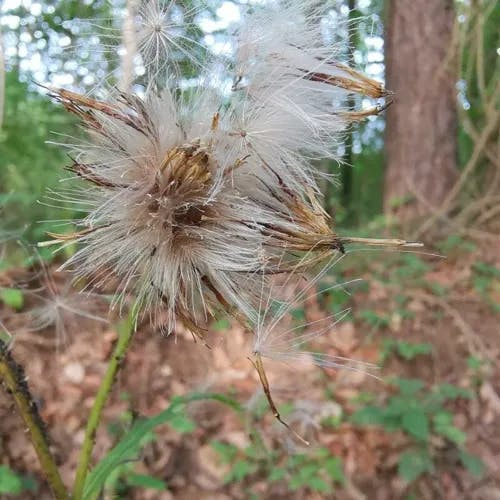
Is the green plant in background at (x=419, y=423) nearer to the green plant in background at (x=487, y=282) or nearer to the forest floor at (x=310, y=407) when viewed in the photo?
the forest floor at (x=310, y=407)

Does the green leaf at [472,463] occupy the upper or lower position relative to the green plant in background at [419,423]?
lower

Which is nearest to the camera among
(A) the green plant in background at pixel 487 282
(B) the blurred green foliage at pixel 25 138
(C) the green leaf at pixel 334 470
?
(C) the green leaf at pixel 334 470

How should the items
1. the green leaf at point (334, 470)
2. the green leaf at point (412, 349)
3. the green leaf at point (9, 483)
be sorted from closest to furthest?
the green leaf at point (9, 483), the green leaf at point (334, 470), the green leaf at point (412, 349)

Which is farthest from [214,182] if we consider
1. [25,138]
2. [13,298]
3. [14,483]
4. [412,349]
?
[25,138]

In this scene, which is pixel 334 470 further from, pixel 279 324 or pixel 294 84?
pixel 294 84

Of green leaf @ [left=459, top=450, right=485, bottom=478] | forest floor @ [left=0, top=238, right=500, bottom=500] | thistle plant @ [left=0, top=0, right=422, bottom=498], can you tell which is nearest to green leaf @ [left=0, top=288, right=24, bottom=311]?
forest floor @ [left=0, top=238, right=500, bottom=500]

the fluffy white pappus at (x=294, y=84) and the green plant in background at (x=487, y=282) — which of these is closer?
the fluffy white pappus at (x=294, y=84)

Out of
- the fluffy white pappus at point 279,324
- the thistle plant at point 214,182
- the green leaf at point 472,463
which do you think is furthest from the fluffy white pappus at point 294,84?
the green leaf at point 472,463

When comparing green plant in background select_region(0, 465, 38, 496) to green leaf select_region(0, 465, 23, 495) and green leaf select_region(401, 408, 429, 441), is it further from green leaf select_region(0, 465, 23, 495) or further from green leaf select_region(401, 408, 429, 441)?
green leaf select_region(401, 408, 429, 441)
